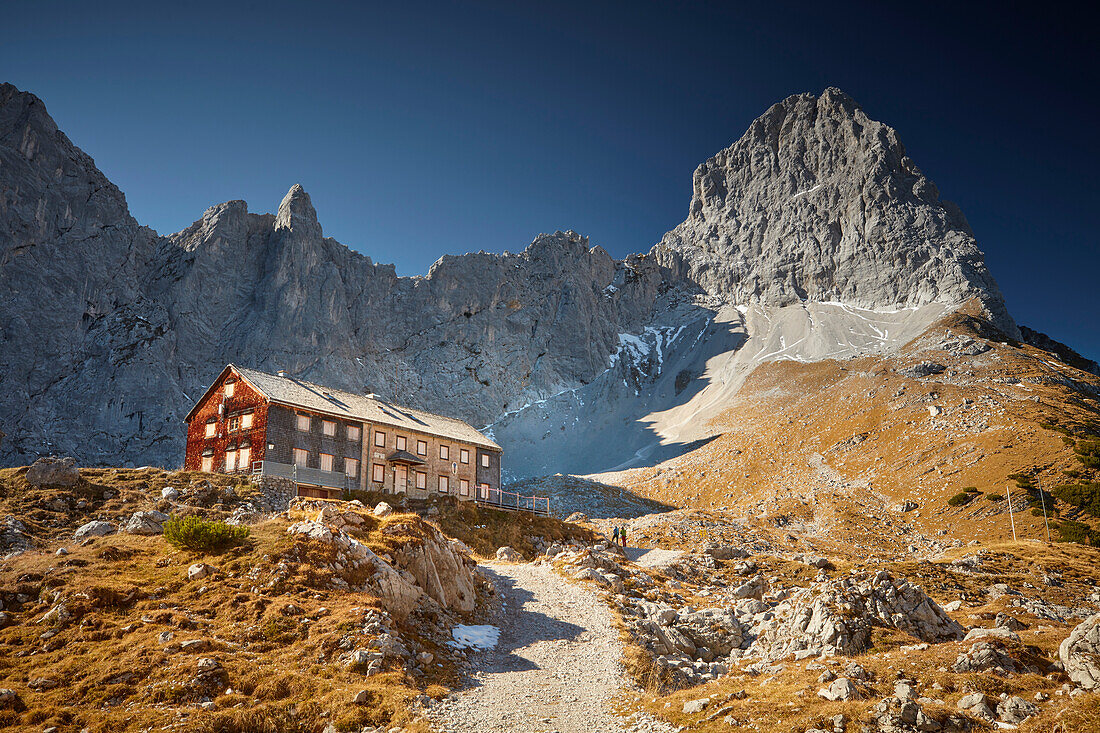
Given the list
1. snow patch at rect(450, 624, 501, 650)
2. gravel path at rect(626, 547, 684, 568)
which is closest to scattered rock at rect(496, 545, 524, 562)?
gravel path at rect(626, 547, 684, 568)

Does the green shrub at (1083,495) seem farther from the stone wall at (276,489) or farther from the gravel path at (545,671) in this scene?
the stone wall at (276,489)

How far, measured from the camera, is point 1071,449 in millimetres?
74688

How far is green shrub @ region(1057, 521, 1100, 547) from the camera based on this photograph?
6125 cm

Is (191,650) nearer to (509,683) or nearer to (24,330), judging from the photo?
(509,683)

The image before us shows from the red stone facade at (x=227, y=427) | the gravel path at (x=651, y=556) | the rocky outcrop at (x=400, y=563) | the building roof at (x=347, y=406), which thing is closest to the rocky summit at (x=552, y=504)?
the rocky outcrop at (x=400, y=563)

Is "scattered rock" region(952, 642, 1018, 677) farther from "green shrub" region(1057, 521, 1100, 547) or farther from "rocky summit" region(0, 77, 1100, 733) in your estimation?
"green shrub" region(1057, 521, 1100, 547)

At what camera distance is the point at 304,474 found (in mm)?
50469

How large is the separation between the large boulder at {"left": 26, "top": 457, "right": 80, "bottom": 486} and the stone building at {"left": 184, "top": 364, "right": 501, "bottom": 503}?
12978 millimetres

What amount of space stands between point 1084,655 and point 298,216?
17746 centimetres

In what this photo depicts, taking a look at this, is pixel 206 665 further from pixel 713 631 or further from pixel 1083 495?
pixel 1083 495

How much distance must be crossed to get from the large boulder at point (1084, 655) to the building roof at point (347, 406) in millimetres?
48779

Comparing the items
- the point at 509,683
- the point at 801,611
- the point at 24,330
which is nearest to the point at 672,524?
the point at 801,611

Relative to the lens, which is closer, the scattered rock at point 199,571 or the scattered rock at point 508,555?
the scattered rock at point 199,571

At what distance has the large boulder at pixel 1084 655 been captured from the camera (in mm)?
16609
